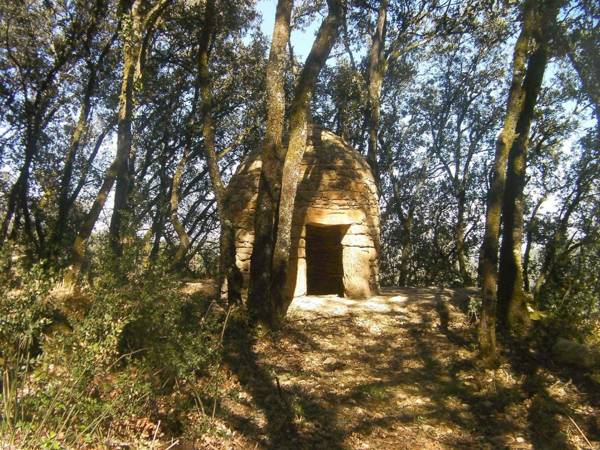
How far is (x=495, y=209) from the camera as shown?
259 inches

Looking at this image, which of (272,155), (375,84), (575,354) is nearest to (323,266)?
(272,155)

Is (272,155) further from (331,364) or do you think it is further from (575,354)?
(575,354)

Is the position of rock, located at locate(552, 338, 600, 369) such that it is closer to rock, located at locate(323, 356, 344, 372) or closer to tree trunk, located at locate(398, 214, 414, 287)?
rock, located at locate(323, 356, 344, 372)

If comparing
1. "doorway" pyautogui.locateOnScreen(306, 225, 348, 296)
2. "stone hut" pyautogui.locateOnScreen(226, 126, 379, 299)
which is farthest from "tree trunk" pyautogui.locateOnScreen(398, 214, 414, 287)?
"stone hut" pyautogui.locateOnScreen(226, 126, 379, 299)

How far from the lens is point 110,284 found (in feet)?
16.1

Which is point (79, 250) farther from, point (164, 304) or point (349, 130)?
point (349, 130)

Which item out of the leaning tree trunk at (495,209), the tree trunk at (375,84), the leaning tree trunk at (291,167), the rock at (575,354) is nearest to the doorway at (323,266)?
the tree trunk at (375,84)

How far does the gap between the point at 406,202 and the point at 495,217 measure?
11.6 meters

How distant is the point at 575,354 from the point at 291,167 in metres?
5.19

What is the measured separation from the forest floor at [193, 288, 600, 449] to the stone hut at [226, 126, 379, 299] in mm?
978

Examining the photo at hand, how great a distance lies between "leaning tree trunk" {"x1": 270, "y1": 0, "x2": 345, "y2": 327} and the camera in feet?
24.8

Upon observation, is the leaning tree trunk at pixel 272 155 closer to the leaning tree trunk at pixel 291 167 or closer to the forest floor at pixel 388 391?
the leaning tree trunk at pixel 291 167

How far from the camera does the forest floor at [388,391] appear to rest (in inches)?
199

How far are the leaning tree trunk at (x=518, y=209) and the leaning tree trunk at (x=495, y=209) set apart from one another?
0.91 meters
